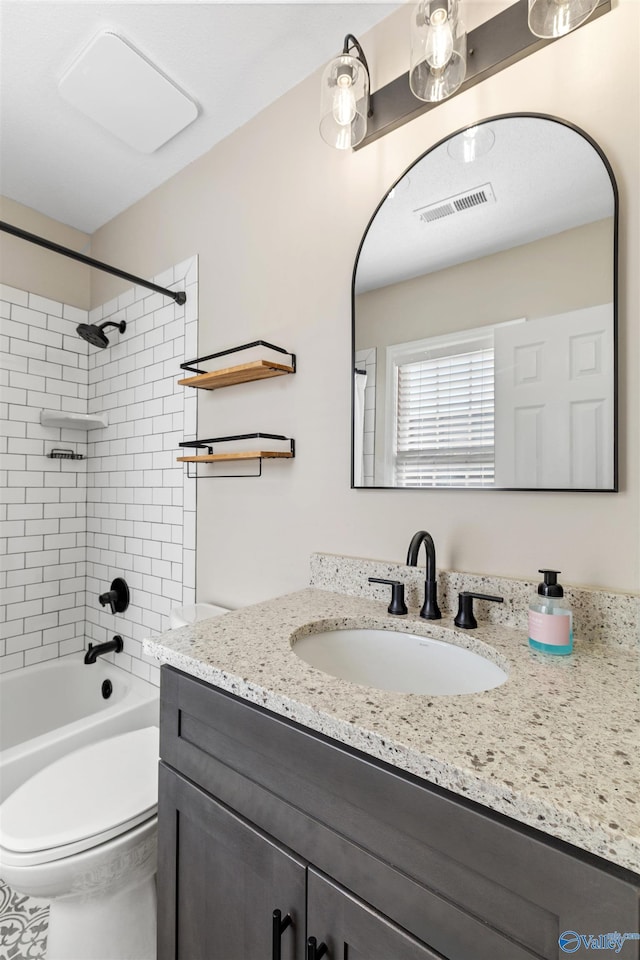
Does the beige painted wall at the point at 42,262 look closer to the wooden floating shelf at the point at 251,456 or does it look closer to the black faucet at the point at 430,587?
the wooden floating shelf at the point at 251,456

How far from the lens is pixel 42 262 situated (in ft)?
7.56

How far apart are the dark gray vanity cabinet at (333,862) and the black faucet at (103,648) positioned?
4.54ft

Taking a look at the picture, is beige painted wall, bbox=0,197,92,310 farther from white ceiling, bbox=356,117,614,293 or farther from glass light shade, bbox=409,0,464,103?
glass light shade, bbox=409,0,464,103

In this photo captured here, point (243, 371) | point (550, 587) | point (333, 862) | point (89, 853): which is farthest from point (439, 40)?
point (89, 853)

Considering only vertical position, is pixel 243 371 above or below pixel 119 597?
above

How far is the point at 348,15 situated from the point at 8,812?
93.1 inches

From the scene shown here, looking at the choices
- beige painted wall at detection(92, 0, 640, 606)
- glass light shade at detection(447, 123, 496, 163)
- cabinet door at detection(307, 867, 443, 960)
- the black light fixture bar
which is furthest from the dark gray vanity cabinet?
the black light fixture bar

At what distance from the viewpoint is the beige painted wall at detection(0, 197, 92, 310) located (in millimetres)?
2184

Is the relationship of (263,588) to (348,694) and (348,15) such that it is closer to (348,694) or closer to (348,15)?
(348,694)

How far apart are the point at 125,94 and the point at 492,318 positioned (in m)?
1.54

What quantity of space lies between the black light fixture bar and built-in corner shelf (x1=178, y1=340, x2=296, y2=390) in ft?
2.38

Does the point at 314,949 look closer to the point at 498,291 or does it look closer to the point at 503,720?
the point at 503,720

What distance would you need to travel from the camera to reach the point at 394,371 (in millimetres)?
1250

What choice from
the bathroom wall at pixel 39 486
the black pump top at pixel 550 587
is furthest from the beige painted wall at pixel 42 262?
the black pump top at pixel 550 587
